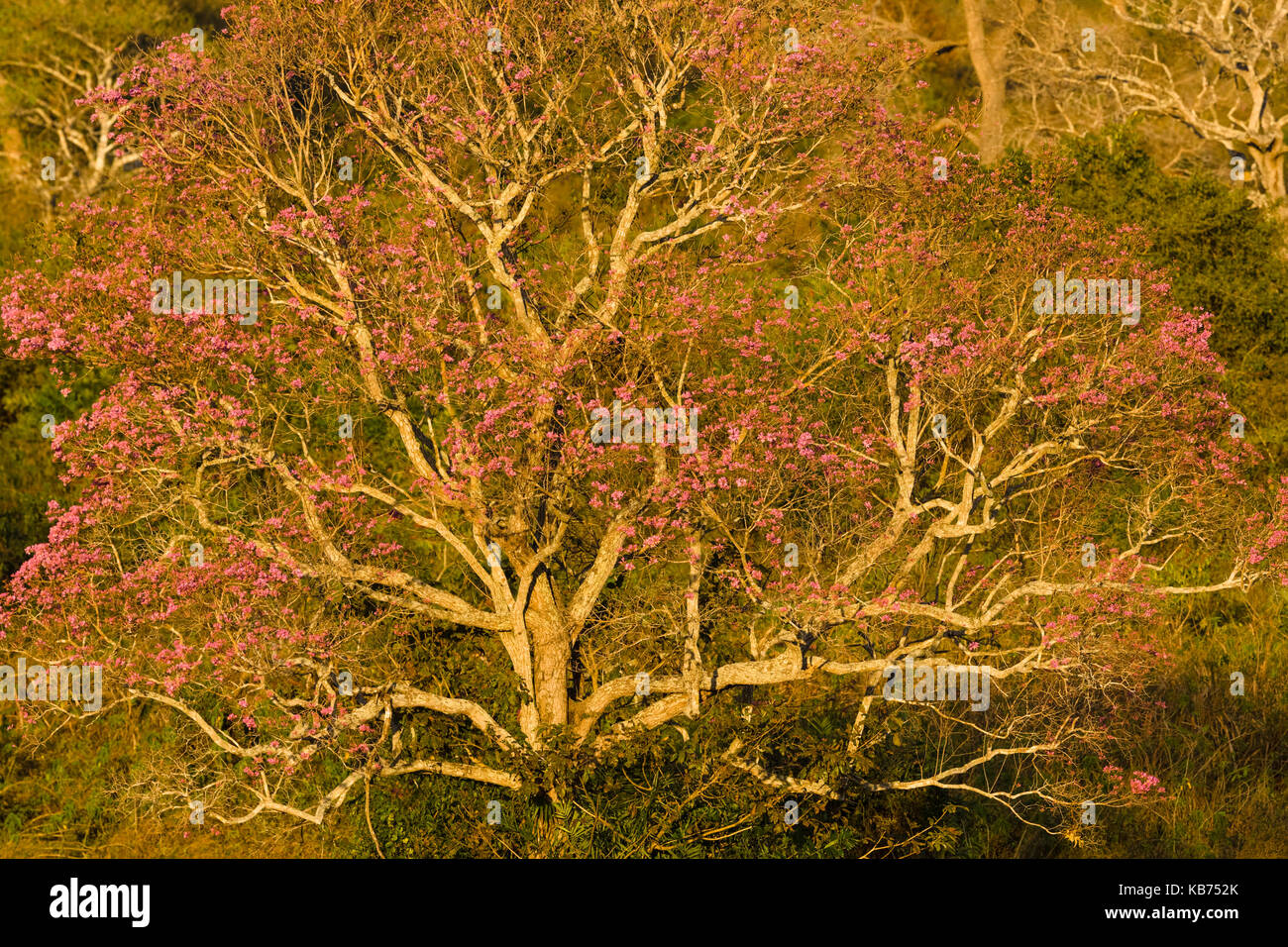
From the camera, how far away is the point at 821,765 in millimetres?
11484

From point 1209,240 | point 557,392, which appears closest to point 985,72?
point 1209,240

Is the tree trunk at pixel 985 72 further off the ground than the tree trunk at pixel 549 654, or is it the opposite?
the tree trunk at pixel 985 72

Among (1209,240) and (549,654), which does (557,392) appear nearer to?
(549,654)

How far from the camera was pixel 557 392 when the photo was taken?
11.2m

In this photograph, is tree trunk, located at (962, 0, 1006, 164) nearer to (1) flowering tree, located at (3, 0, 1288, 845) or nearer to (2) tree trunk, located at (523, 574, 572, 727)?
(1) flowering tree, located at (3, 0, 1288, 845)

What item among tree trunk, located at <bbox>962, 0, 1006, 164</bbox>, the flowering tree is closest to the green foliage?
tree trunk, located at <bbox>962, 0, 1006, 164</bbox>

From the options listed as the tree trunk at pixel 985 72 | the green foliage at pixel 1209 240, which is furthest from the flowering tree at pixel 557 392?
the tree trunk at pixel 985 72

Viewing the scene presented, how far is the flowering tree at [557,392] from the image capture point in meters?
11.4

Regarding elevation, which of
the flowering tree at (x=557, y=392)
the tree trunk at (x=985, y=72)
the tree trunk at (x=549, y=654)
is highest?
the tree trunk at (x=985, y=72)

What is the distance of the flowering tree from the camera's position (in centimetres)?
1141

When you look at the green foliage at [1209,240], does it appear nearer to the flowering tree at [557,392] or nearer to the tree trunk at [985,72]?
the tree trunk at [985,72]

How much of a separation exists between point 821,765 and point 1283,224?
12697 millimetres
